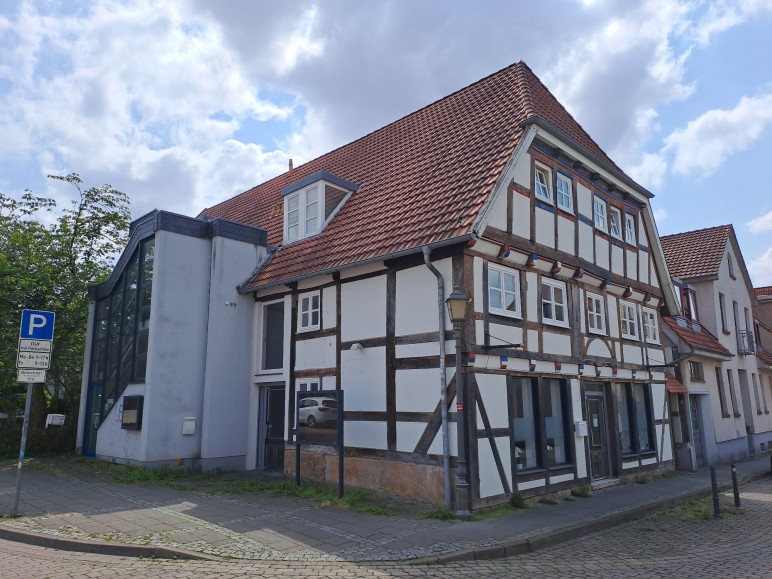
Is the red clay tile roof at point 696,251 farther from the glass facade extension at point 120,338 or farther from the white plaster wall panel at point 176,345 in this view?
the glass facade extension at point 120,338

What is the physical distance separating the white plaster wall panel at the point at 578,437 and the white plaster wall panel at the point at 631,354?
9.33 feet

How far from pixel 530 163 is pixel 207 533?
9376 millimetres

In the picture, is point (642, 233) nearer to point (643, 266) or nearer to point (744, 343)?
point (643, 266)

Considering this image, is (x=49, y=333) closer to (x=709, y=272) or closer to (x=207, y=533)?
(x=207, y=533)

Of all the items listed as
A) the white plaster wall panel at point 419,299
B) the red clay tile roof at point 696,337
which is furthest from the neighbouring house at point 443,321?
the red clay tile roof at point 696,337

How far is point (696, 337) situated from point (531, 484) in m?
12.0

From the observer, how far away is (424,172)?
43.6 ft

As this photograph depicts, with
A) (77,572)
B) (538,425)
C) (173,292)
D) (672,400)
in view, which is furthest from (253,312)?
(672,400)

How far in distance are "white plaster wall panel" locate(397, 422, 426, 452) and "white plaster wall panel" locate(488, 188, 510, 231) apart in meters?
4.02

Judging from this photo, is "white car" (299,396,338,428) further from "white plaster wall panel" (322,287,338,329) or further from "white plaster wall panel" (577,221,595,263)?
"white plaster wall panel" (577,221,595,263)

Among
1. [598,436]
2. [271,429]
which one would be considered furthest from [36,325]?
[598,436]

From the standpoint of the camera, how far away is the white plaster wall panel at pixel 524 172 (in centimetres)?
1200

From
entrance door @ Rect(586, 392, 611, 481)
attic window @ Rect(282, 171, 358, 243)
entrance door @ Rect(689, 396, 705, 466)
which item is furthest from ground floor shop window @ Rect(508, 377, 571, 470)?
entrance door @ Rect(689, 396, 705, 466)

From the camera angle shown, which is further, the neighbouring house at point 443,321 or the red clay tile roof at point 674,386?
the red clay tile roof at point 674,386
